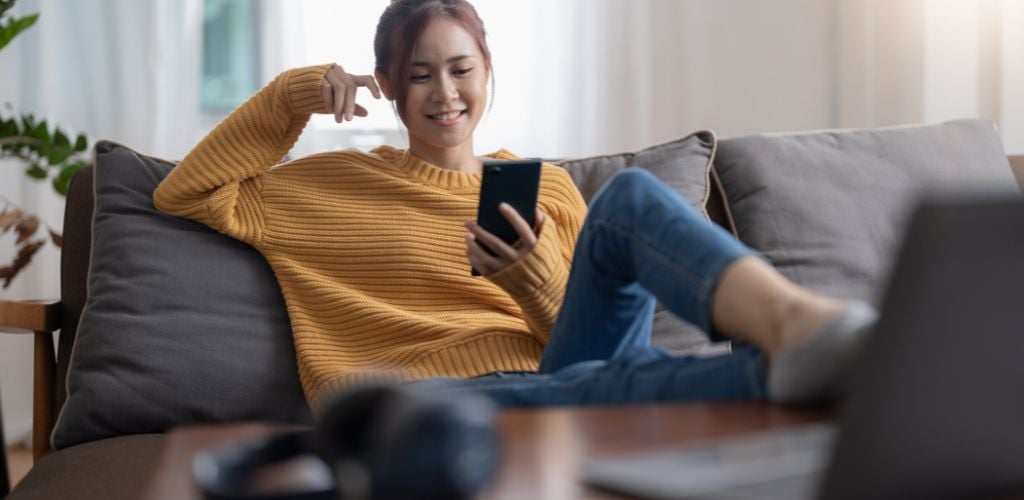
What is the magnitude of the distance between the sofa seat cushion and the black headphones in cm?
69

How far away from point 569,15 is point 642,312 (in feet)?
6.94

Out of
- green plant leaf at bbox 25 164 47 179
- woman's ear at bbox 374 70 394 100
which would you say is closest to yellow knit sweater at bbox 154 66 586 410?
woman's ear at bbox 374 70 394 100

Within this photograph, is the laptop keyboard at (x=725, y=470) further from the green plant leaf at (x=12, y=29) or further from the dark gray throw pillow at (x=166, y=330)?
the green plant leaf at (x=12, y=29)

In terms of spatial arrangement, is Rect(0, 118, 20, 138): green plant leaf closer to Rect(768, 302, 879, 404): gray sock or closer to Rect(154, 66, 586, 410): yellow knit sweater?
Rect(154, 66, 586, 410): yellow knit sweater

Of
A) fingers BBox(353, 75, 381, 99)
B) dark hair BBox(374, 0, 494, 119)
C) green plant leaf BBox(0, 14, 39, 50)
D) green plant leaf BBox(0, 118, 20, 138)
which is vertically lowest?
green plant leaf BBox(0, 118, 20, 138)

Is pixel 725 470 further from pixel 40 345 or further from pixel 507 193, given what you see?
pixel 40 345

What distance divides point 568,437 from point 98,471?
2.90 ft

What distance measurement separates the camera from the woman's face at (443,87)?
1.90 meters

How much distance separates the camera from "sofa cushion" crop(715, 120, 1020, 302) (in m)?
1.97

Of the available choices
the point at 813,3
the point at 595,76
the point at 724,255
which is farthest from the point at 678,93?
the point at 724,255

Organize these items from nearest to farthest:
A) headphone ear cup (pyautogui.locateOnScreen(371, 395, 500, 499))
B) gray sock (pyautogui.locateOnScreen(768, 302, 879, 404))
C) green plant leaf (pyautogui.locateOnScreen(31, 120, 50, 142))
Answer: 1. headphone ear cup (pyautogui.locateOnScreen(371, 395, 500, 499))
2. gray sock (pyautogui.locateOnScreen(768, 302, 879, 404))
3. green plant leaf (pyautogui.locateOnScreen(31, 120, 50, 142))

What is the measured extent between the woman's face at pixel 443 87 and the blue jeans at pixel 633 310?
1.71ft

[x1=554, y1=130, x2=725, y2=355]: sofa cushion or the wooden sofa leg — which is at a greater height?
[x1=554, y1=130, x2=725, y2=355]: sofa cushion

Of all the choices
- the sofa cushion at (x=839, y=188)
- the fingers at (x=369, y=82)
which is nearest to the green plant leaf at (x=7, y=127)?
the fingers at (x=369, y=82)
